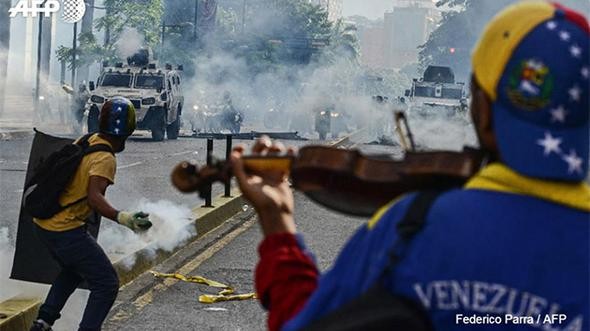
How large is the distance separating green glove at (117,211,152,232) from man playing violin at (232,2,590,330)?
4.25m

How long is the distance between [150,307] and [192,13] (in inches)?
2836

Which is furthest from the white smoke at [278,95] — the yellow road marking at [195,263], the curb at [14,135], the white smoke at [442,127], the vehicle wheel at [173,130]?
the yellow road marking at [195,263]

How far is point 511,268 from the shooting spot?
190 cm

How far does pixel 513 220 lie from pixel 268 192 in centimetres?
53

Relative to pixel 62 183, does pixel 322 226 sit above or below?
below

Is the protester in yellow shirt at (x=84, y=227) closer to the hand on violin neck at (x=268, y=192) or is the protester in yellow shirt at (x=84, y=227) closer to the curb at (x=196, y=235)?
the curb at (x=196, y=235)

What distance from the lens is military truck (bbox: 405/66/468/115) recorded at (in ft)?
127

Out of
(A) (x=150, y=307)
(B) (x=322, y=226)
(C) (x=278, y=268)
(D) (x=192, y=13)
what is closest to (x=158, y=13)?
(D) (x=192, y=13)

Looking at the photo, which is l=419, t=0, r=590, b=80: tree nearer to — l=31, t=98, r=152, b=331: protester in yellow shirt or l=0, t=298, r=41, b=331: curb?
l=0, t=298, r=41, b=331: curb

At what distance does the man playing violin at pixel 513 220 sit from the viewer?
6.23 ft

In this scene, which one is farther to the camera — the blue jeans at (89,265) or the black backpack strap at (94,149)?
the blue jeans at (89,265)

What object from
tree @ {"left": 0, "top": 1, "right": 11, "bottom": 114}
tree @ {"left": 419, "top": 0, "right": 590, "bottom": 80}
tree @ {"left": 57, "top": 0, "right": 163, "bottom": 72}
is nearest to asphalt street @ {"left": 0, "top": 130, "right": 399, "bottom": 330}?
tree @ {"left": 0, "top": 1, "right": 11, "bottom": 114}

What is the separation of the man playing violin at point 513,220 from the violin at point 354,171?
0.11 metres

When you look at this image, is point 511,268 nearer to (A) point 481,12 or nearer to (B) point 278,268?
(B) point 278,268
